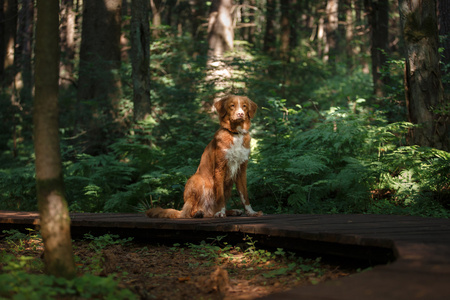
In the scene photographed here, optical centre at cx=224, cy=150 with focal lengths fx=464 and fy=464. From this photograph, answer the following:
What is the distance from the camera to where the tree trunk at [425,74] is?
8.78m

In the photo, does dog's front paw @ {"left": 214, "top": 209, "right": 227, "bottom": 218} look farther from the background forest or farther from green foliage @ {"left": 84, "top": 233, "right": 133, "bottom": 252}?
the background forest

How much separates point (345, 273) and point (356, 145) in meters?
5.55

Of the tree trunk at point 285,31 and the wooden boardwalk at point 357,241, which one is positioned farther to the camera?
the tree trunk at point 285,31

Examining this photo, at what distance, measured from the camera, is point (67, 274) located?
352cm

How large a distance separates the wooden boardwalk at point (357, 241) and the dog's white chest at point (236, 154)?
0.84m

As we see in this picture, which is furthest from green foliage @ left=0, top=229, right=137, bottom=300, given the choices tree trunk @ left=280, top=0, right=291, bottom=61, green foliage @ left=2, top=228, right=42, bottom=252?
tree trunk @ left=280, top=0, right=291, bottom=61

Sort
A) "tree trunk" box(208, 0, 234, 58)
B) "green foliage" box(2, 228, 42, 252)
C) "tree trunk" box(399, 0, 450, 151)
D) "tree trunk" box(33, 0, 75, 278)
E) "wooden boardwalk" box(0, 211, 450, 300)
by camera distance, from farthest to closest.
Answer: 1. "tree trunk" box(208, 0, 234, 58)
2. "tree trunk" box(399, 0, 450, 151)
3. "green foliage" box(2, 228, 42, 252)
4. "tree trunk" box(33, 0, 75, 278)
5. "wooden boardwalk" box(0, 211, 450, 300)

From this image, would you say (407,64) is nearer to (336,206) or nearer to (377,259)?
(336,206)

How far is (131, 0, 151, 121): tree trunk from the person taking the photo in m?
11.1

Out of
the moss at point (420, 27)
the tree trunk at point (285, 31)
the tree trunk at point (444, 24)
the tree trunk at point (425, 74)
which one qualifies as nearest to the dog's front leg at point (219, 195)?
the tree trunk at point (425, 74)

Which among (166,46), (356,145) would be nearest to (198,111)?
(166,46)

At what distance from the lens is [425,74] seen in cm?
887

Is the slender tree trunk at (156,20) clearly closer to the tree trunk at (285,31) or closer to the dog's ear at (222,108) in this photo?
the tree trunk at (285,31)

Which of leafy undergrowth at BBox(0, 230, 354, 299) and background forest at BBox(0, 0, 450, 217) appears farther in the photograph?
background forest at BBox(0, 0, 450, 217)
